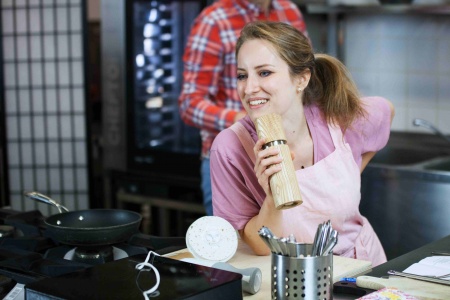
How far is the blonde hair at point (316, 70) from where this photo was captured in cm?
215

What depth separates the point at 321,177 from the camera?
84.4 inches

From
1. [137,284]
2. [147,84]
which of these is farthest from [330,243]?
[147,84]

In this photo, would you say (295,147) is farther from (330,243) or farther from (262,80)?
(330,243)

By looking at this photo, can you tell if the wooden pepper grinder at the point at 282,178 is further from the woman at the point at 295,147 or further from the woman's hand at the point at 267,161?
the woman at the point at 295,147

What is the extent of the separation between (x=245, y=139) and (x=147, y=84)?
2145 millimetres

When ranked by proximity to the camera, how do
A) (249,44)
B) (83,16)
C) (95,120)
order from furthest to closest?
(95,120) → (83,16) → (249,44)

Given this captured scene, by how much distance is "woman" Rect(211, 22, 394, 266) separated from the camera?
2.09 metres

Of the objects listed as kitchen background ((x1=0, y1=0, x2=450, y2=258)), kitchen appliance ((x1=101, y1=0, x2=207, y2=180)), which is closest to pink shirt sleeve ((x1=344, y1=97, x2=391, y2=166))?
kitchen background ((x1=0, y1=0, x2=450, y2=258))

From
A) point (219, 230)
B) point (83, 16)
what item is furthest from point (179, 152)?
point (219, 230)

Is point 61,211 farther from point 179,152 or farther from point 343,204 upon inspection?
point 179,152

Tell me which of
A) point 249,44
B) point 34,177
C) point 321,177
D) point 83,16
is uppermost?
point 83,16

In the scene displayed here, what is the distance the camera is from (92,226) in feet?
6.92

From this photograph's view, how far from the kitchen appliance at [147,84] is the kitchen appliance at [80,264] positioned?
5.39 feet

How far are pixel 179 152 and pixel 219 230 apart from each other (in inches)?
87.0
